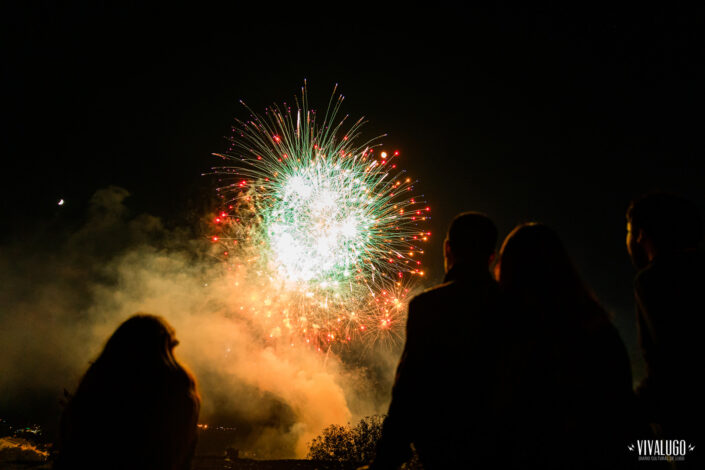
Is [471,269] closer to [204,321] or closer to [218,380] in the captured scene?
[204,321]

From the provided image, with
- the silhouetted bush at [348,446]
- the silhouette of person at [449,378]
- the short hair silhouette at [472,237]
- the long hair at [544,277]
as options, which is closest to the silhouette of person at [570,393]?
the long hair at [544,277]

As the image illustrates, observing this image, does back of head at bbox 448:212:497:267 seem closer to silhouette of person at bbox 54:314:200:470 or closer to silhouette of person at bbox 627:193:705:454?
silhouette of person at bbox 627:193:705:454

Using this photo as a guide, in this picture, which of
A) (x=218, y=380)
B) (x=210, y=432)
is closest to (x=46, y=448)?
(x=218, y=380)

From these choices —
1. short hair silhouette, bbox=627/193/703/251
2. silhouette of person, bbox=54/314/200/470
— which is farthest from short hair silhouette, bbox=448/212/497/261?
silhouette of person, bbox=54/314/200/470

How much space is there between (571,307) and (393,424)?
1.20 m

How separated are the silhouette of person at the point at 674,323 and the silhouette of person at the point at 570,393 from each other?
37 centimetres

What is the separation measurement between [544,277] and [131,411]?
2.99m

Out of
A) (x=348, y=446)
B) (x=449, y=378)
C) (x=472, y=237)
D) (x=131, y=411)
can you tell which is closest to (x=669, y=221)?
(x=472, y=237)

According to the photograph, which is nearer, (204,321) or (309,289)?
(309,289)

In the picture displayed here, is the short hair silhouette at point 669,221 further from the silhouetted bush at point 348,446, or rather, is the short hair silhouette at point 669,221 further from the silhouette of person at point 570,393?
the silhouetted bush at point 348,446

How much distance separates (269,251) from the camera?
1833 centimetres

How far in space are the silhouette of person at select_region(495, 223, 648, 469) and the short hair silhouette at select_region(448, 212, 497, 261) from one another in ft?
1.58

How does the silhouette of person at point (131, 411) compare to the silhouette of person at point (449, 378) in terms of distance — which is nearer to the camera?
the silhouette of person at point (449, 378)

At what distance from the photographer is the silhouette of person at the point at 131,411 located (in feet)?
8.88
